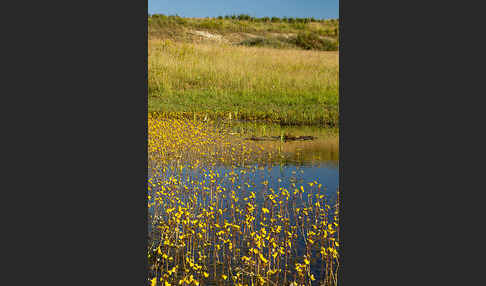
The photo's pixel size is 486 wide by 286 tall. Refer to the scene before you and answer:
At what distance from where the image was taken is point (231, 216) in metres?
5.23

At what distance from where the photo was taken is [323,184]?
17.5ft

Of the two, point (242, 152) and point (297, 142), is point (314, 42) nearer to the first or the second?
point (297, 142)

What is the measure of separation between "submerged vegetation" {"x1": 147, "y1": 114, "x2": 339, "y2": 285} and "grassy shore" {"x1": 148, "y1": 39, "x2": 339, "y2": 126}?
20.6 inches

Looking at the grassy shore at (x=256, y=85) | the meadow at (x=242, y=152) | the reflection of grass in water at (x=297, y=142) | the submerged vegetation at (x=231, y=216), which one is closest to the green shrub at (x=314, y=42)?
the meadow at (x=242, y=152)

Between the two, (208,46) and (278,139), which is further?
(208,46)

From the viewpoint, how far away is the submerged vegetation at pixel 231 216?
4320 mm

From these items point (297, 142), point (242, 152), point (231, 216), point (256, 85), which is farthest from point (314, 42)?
point (231, 216)

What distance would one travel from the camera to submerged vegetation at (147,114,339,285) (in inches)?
170

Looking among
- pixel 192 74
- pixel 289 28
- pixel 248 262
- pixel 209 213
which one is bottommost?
pixel 248 262

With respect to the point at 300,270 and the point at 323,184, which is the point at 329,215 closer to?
the point at 323,184

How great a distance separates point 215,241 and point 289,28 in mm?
3211

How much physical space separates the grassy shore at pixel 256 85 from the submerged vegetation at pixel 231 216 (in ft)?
1.72

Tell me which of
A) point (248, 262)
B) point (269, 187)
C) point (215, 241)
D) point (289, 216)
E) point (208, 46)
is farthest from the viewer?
point (208, 46)

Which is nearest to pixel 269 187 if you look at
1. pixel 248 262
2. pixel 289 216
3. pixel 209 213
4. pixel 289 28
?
pixel 289 216
